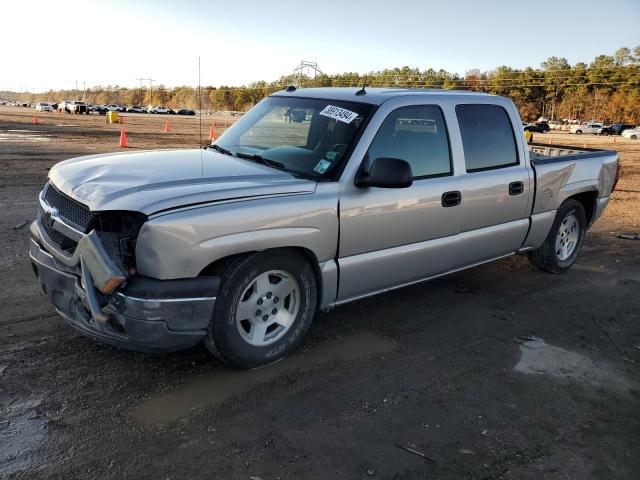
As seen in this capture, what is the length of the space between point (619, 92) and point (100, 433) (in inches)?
4481

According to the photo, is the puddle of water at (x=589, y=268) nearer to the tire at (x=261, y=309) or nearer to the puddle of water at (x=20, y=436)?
the tire at (x=261, y=309)

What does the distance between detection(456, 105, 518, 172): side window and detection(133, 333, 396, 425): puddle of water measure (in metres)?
1.76

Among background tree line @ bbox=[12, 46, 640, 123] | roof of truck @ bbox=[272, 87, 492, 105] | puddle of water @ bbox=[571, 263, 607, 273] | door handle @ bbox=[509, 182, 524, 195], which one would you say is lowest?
puddle of water @ bbox=[571, 263, 607, 273]

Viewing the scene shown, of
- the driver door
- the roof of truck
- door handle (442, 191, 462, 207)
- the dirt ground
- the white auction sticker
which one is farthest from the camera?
door handle (442, 191, 462, 207)

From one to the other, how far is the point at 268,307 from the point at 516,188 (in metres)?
2.80

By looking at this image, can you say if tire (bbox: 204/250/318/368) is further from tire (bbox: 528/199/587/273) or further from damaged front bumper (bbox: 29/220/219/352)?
tire (bbox: 528/199/587/273)

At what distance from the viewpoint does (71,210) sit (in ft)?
11.0

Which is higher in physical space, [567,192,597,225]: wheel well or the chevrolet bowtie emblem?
the chevrolet bowtie emblem

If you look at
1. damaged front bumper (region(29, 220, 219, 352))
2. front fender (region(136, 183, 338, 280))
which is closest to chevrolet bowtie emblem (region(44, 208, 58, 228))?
damaged front bumper (region(29, 220, 219, 352))

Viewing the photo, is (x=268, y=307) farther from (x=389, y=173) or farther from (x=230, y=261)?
(x=389, y=173)

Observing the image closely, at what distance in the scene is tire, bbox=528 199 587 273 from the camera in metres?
5.93

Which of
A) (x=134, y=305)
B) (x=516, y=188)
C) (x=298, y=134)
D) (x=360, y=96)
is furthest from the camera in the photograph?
(x=516, y=188)

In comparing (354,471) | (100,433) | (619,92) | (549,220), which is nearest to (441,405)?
(354,471)

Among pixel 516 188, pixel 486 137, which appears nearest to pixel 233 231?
pixel 486 137
